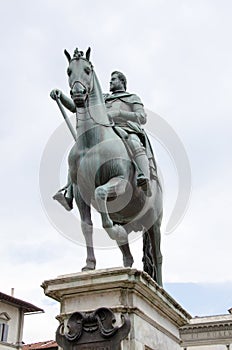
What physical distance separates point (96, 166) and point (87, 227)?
0.78 metres

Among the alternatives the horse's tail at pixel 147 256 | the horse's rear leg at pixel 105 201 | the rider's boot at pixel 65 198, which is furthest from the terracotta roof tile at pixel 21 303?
the horse's rear leg at pixel 105 201

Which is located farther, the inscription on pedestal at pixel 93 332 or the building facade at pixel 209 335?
the building facade at pixel 209 335

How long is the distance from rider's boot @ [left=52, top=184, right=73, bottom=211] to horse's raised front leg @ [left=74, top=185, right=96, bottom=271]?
141 millimetres

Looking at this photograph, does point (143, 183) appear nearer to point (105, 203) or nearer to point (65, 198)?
point (105, 203)

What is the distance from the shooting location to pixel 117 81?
26.5ft

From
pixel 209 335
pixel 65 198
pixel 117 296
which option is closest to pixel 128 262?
pixel 117 296

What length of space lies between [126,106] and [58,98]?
1.33 meters

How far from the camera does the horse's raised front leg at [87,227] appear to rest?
612 centimetres

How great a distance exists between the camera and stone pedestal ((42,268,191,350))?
5520mm

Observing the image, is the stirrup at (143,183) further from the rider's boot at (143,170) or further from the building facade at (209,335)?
the building facade at (209,335)

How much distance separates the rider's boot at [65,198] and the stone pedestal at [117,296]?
1107mm

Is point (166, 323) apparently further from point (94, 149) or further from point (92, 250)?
point (94, 149)

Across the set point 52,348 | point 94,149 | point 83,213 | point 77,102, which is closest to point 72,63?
point 77,102

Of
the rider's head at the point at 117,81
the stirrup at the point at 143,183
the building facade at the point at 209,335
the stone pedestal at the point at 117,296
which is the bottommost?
the stone pedestal at the point at 117,296
